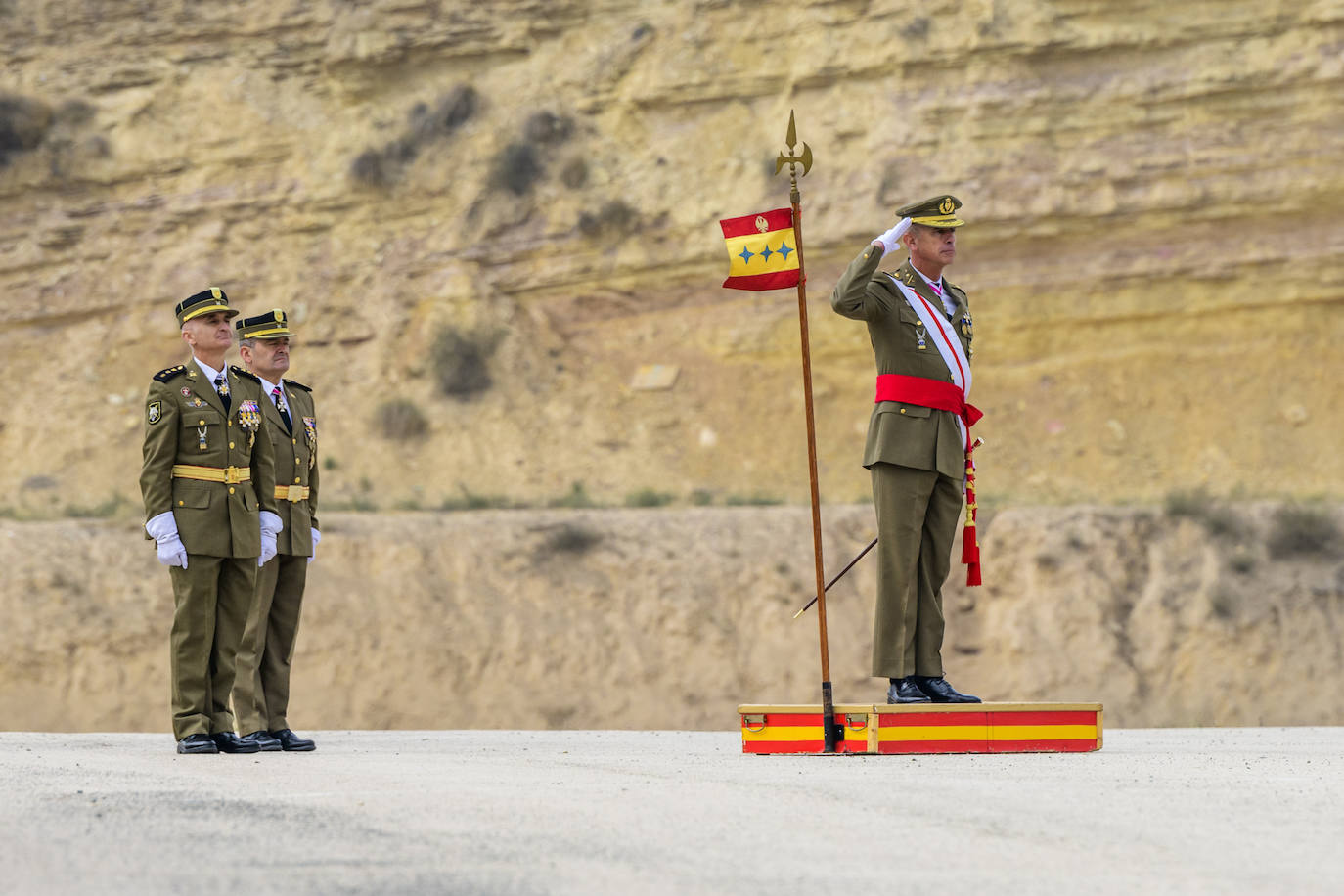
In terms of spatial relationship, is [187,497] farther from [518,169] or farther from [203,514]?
[518,169]

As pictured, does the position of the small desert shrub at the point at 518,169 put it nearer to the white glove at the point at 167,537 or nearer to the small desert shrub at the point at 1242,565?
the small desert shrub at the point at 1242,565

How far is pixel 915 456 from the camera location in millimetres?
7691

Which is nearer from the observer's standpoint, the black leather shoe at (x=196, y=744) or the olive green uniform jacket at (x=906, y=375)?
the olive green uniform jacket at (x=906, y=375)

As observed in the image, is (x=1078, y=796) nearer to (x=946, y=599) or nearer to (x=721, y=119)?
(x=946, y=599)

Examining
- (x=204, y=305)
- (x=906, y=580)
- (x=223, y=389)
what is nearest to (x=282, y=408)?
(x=223, y=389)

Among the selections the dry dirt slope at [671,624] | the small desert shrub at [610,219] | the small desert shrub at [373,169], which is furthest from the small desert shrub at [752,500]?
the small desert shrub at [373,169]

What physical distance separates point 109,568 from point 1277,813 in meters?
15.9

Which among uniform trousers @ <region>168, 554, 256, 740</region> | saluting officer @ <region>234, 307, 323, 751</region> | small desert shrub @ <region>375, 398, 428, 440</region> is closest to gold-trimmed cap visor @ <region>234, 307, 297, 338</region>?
saluting officer @ <region>234, 307, 323, 751</region>

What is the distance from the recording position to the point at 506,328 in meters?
23.9

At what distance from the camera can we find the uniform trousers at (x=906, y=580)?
305 inches

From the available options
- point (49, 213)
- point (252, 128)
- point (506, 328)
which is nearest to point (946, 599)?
point (506, 328)

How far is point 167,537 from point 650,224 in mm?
16278

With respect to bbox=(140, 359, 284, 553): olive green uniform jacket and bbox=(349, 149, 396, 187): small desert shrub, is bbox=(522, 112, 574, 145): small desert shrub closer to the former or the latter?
bbox=(349, 149, 396, 187): small desert shrub

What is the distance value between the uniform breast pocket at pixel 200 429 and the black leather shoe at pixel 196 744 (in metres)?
1.37
